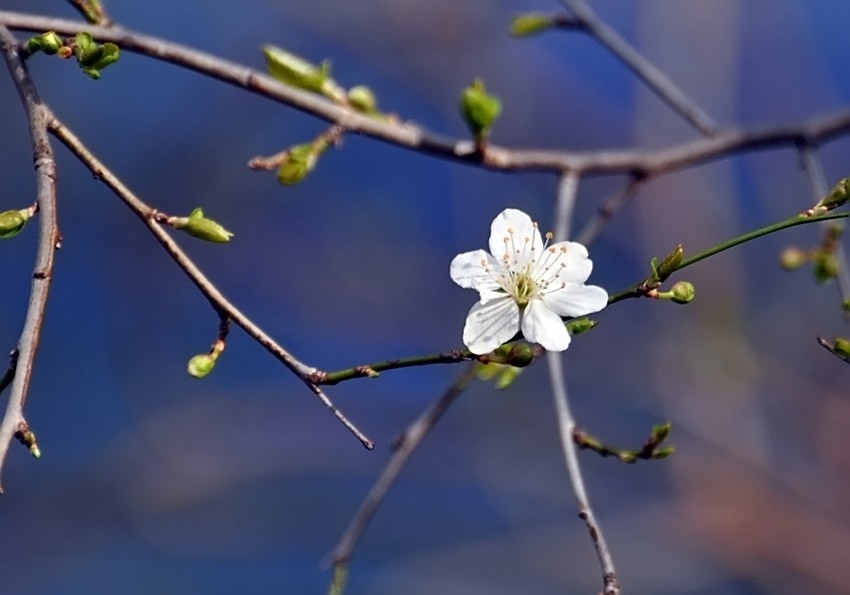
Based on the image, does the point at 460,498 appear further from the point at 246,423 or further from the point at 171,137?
the point at 171,137

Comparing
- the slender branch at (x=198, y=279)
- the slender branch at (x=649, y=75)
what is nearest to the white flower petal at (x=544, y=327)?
the slender branch at (x=198, y=279)

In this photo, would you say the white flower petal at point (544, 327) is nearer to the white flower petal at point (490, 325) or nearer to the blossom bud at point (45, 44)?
the white flower petal at point (490, 325)

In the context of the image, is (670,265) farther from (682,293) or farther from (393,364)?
(393,364)

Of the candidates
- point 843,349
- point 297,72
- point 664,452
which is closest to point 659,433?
point 664,452

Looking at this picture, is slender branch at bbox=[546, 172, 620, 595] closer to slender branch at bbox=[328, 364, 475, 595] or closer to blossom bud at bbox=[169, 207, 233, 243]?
slender branch at bbox=[328, 364, 475, 595]

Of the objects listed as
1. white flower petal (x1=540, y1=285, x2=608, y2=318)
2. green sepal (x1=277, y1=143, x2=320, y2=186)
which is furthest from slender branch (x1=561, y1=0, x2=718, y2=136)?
white flower petal (x1=540, y1=285, x2=608, y2=318)
